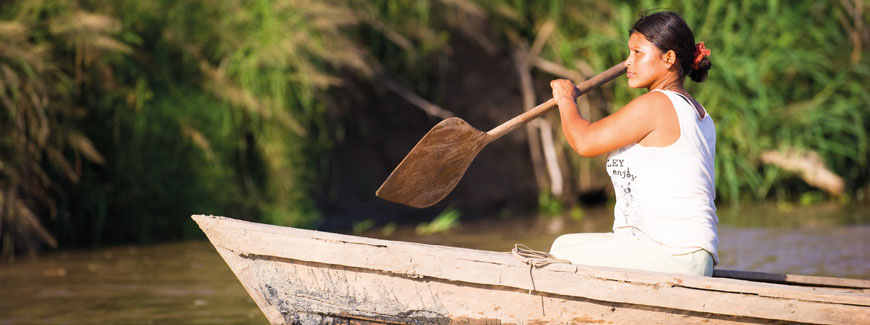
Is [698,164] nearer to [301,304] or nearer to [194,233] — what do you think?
[301,304]

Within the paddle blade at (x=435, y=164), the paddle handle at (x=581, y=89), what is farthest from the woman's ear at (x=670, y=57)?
the paddle blade at (x=435, y=164)

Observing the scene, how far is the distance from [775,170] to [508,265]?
511 cm

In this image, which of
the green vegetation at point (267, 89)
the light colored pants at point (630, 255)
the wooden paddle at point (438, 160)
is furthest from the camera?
the green vegetation at point (267, 89)

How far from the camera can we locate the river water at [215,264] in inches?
176

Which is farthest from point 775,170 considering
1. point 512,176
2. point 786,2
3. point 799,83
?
point 512,176

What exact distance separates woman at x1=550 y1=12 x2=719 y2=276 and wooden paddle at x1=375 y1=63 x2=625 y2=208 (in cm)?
33

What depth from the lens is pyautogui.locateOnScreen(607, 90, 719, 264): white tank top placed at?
297 centimetres

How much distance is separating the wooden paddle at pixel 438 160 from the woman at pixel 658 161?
33cm

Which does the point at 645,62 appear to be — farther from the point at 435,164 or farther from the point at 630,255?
the point at 435,164

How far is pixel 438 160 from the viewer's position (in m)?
3.61

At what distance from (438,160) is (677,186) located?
95 centimetres

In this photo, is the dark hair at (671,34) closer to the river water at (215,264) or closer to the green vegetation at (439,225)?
the river water at (215,264)

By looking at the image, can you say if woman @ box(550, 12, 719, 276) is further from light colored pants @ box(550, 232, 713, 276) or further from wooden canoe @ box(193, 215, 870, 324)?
wooden canoe @ box(193, 215, 870, 324)

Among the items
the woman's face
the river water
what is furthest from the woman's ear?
the river water
